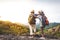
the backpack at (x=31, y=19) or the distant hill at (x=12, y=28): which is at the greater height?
the backpack at (x=31, y=19)

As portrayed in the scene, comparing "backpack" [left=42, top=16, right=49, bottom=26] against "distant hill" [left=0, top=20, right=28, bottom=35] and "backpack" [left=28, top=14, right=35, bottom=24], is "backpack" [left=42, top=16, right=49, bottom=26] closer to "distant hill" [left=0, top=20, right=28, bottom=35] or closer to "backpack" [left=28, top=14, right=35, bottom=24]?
"backpack" [left=28, top=14, right=35, bottom=24]

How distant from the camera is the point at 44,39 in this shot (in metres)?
2.51

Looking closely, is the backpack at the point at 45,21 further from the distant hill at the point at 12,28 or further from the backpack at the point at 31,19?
the distant hill at the point at 12,28

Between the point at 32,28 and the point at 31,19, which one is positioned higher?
the point at 31,19

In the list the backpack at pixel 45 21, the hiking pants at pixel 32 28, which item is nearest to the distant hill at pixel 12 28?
the hiking pants at pixel 32 28

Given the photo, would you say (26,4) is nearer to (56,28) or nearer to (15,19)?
(15,19)

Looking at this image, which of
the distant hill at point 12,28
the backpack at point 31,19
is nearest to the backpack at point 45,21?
the backpack at point 31,19

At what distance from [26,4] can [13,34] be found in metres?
0.42

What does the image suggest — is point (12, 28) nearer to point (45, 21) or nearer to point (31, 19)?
point (31, 19)

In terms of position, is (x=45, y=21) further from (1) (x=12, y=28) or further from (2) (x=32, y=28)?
(1) (x=12, y=28)

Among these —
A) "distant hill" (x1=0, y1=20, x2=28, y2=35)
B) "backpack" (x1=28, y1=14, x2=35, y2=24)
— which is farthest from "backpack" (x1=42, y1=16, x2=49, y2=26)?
"distant hill" (x1=0, y1=20, x2=28, y2=35)

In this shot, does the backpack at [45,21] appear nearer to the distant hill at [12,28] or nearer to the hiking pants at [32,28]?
the hiking pants at [32,28]

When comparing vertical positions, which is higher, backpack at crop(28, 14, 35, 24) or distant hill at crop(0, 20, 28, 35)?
backpack at crop(28, 14, 35, 24)

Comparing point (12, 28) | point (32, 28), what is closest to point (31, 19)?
point (32, 28)
